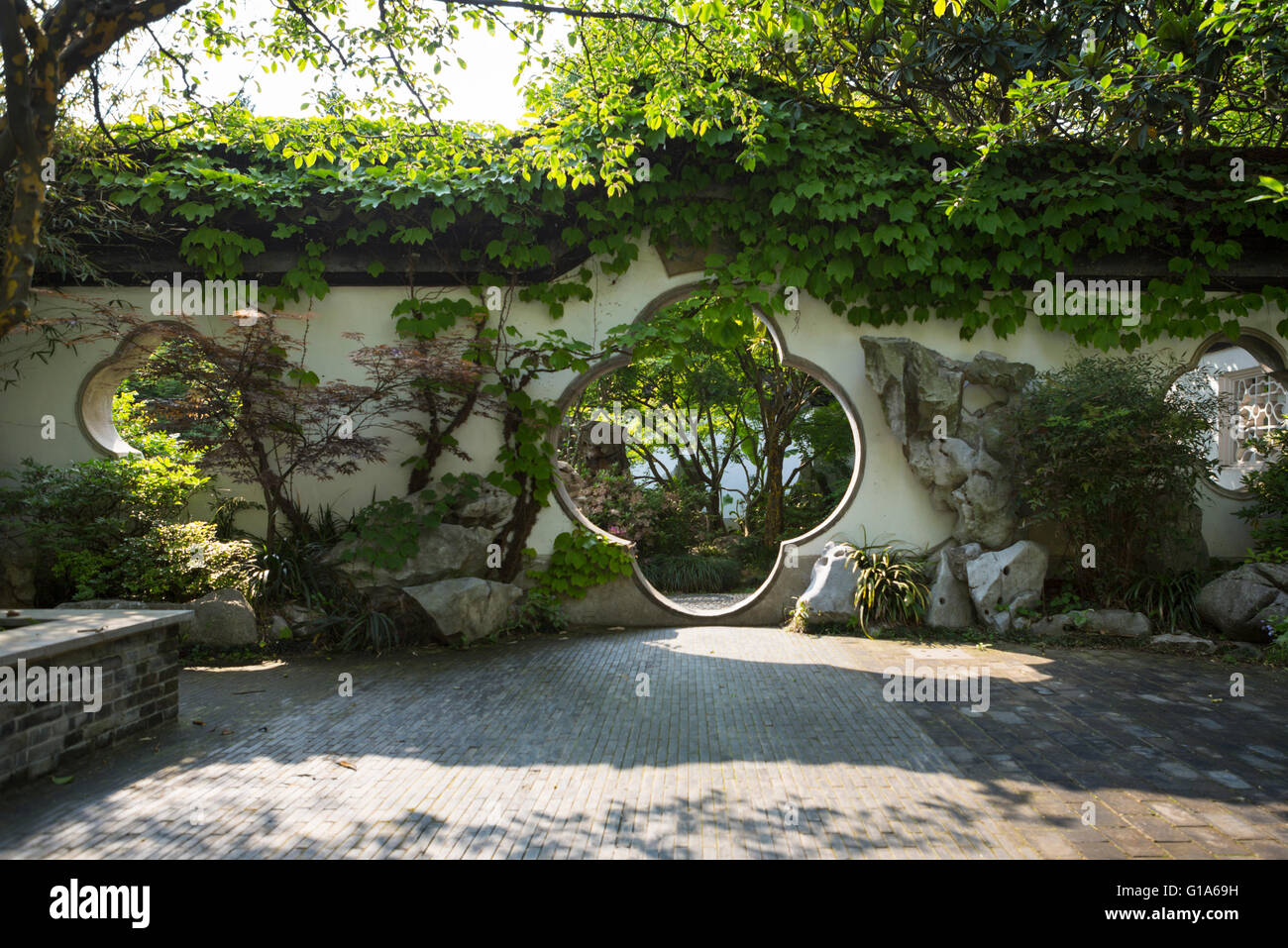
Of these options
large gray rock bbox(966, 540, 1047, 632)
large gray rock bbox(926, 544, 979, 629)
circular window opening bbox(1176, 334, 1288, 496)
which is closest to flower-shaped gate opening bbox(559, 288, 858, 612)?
large gray rock bbox(926, 544, 979, 629)

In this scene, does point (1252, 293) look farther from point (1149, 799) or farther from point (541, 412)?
point (541, 412)

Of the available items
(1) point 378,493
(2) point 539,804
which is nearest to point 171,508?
(1) point 378,493

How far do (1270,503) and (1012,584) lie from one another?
270 centimetres

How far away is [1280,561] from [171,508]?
991 centimetres

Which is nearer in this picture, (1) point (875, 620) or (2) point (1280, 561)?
(2) point (1280, 561)

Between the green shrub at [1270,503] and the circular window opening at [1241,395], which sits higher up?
the circular window opening at [1241,395]

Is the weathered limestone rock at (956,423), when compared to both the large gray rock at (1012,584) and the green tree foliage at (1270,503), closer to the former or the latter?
the large gray rock at (1012,584)

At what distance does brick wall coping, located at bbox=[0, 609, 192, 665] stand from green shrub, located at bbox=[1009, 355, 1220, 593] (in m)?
6.75

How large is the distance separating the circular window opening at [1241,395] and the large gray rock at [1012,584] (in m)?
1.87

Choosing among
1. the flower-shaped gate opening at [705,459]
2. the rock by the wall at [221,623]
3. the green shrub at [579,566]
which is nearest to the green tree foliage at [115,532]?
the rock by the wall at [221,623]

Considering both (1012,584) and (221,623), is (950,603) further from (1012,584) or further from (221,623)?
(221,623)

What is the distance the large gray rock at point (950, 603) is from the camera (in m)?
7.12

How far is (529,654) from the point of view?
6.44 meters

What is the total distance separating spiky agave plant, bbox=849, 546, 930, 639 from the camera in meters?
7.18
